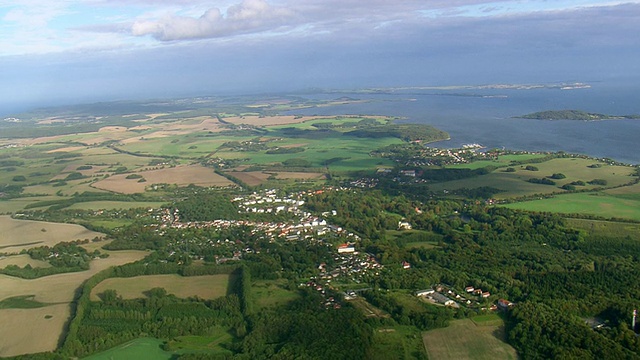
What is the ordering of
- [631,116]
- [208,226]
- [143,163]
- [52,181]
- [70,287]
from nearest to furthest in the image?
[70,287] → [208,226] → [52,181] → [143,163] → [631,116]

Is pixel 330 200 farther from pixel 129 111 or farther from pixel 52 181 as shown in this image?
pixel 129 111

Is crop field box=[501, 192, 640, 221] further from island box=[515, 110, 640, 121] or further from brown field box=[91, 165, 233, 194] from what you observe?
island box=[515, 110, 640, 121]

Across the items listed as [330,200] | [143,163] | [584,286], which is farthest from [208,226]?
[143,163]

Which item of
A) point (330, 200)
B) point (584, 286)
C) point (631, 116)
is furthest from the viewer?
point (631, 116)

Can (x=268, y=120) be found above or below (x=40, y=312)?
above

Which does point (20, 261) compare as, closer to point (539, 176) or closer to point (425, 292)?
point (425, 292)

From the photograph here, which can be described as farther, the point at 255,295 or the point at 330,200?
the point at 330,200

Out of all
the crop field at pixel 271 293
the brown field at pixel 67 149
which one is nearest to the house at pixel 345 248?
the crop field at pixel 271 293

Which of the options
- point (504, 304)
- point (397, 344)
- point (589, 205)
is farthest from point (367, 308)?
point (589, 205)
